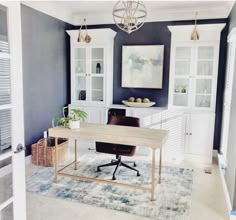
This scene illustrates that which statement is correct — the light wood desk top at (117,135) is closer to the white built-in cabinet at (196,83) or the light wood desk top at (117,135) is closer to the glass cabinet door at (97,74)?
the white built-in cabinet at (196,83)

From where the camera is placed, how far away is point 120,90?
504 cm

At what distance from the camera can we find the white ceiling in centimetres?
409

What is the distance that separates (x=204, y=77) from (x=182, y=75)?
1.21 ft

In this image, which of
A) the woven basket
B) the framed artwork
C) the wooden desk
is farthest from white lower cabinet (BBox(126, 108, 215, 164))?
the woven basket

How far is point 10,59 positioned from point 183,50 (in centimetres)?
331

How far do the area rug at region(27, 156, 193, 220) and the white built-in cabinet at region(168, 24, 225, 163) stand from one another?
2.15 feet

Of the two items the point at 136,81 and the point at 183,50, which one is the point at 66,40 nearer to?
the point at 136,81

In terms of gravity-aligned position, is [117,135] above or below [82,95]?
below

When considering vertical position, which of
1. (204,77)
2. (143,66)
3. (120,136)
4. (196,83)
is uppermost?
(143,66)

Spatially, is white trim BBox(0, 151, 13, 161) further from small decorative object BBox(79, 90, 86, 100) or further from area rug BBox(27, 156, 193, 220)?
small decorative object BBox(79, 90, 86, 100)

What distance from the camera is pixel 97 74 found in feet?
16.0

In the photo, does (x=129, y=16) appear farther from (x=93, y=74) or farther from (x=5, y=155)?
(x=93, y=74)

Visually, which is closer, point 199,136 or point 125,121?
point 125,121

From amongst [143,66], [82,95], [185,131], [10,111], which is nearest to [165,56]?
[143,66]
